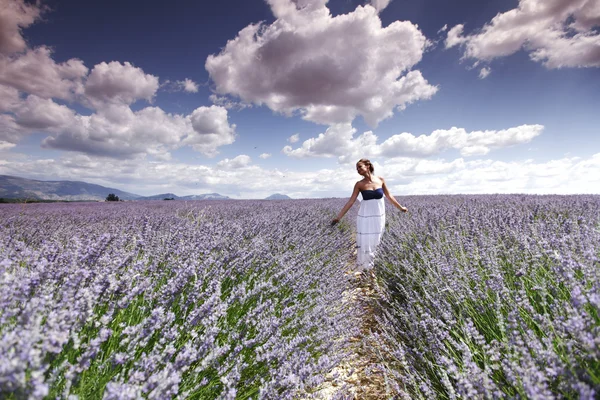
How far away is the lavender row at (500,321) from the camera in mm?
851

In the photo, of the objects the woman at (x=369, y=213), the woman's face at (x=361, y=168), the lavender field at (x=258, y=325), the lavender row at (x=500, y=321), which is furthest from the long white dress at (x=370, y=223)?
the lavender field at (x=258, y=325)

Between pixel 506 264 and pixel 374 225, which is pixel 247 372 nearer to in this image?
pixel 506 264

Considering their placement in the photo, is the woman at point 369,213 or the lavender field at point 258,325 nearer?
the lavender field at point 258,325

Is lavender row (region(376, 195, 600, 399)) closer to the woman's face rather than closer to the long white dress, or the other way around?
the long white dress

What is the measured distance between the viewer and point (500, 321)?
109 cm

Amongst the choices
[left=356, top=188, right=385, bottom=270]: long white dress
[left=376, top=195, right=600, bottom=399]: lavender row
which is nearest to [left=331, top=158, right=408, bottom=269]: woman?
[left=356, top=188, right=385, bottom=270]: long white dress

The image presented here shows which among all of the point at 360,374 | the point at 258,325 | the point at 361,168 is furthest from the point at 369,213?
the point at 258,325

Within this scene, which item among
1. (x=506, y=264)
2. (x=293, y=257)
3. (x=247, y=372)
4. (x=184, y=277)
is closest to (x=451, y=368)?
(x=247, y=372)

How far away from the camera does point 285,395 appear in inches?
44.9

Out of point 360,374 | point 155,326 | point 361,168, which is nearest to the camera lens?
point 155,326

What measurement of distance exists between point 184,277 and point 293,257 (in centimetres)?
141

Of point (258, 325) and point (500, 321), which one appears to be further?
point (258, 325)

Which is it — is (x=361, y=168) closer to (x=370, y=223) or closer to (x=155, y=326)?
(x=370, y=223)

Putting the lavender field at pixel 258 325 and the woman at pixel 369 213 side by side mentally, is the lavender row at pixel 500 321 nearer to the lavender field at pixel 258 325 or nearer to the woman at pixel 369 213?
the lavender field at pixel 258 325
